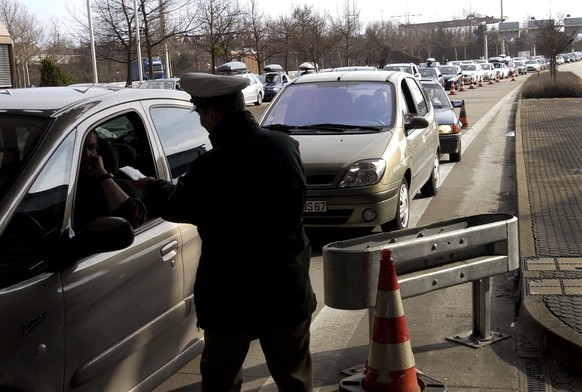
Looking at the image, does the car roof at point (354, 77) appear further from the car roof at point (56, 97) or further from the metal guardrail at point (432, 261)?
the car roof at point (56, 97)

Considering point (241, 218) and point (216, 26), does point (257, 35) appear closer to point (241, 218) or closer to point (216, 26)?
point (216, 26)

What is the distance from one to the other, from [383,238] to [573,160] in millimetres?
10018

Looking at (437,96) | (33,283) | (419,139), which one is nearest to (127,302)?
(33,283)

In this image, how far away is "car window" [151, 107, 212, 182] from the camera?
4402 mm

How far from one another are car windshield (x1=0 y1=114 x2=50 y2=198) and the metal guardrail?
172cm

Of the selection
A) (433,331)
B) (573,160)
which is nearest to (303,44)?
(573,160)

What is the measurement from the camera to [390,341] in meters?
4.11

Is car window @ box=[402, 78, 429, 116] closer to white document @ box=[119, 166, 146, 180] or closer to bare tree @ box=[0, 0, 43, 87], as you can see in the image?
white document @ box=[119, 166, 146, 180]

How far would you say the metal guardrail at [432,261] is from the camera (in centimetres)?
441

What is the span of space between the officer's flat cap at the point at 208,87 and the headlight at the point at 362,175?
4.75 meters

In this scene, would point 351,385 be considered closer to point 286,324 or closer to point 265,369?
point 265,369

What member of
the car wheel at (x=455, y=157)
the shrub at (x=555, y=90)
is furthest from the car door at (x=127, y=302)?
the shrub at (x=555, y=90)

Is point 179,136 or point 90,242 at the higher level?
point 179,136

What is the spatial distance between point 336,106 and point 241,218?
6.10 m
